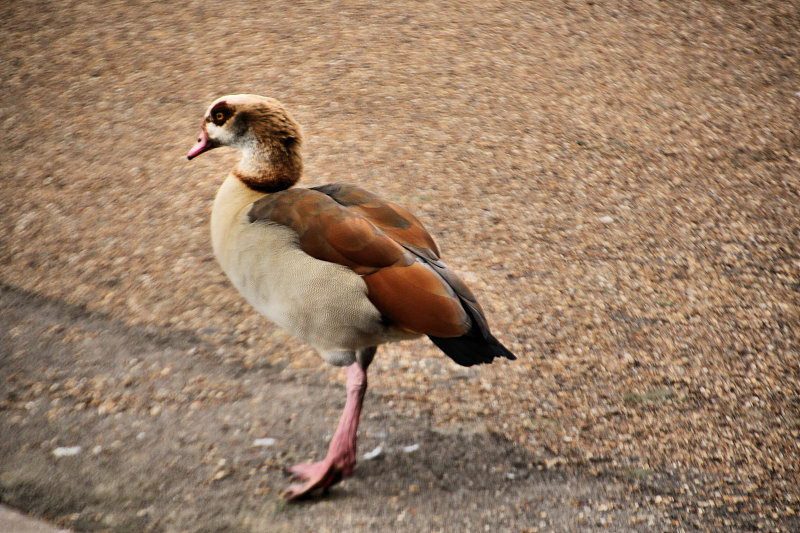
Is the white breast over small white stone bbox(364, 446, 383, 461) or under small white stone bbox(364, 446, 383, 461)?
over

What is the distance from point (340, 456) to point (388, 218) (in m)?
0.89

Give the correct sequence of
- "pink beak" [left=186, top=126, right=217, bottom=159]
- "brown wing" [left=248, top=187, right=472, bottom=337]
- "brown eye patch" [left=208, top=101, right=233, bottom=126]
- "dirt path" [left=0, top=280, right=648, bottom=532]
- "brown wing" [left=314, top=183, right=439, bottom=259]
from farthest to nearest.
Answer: "pink beak" [left=186, top=126, right=217, bottom=159] → "brown eye patch" [left=208, top=101, right=233, bottom=126] → "brown wing" [left=314, top=183, right=439, bottom=259] → "dirt path" [left=0, top=280, right=648, bottom=532] → "brown wing" [left=248, top=187, right=472, bottom=337]

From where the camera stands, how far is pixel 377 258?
270 centimetres

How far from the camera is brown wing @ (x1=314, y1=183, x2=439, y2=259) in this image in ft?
9.44

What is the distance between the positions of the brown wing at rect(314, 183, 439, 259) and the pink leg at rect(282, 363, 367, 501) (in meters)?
0.50

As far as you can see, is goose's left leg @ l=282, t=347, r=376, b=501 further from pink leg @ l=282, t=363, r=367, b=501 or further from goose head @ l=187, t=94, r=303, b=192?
goose head @ l=187, t=94, r=303, b=192

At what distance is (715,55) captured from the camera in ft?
22.3

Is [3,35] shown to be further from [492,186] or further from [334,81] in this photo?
[492,186]

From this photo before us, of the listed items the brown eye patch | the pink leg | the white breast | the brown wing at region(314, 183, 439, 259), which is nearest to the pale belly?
the white breast

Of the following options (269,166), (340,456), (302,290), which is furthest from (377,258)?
(340,456)

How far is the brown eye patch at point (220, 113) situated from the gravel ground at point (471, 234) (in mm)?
1147

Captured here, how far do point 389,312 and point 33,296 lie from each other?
2.41m

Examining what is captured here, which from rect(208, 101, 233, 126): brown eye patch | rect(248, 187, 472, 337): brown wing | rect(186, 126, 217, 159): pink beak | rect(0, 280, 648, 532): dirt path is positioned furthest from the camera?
rect(186, 126, 217, 159): pink beak

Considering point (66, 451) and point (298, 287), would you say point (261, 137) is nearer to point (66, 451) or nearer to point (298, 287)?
point (298, 287)
